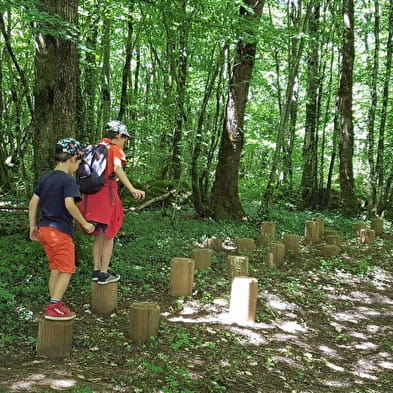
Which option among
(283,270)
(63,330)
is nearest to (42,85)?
(63,330)

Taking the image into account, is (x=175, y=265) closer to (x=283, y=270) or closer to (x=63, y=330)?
(x=63, y=330)

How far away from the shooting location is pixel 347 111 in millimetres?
12961

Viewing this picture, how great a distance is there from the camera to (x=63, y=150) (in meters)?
3.79

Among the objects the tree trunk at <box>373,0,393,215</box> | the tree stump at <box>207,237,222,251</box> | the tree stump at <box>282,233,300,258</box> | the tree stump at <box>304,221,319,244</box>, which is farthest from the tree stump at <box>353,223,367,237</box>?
the tree stump at <box>207,237,222,251</box>

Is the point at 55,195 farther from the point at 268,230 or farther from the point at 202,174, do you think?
the point at 202,174

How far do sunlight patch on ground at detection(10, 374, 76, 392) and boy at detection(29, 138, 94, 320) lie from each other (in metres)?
0.59

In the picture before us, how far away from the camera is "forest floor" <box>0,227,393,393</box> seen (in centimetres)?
339

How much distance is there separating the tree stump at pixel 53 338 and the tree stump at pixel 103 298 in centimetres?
93

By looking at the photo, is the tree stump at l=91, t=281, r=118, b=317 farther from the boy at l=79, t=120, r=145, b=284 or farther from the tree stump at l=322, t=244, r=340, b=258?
the tree stump at l=322, t=244, r=340, b=258

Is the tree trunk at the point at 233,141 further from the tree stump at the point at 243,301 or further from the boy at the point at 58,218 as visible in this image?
the boy at the point at 58,218

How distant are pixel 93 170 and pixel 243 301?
218cm

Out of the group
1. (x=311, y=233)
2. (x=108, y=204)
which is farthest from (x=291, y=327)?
(x=311, y=233)

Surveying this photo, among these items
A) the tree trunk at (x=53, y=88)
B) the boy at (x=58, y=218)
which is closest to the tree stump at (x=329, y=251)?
the tree trunk at (x=53, y=88)

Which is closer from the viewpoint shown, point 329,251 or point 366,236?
point 329,251
